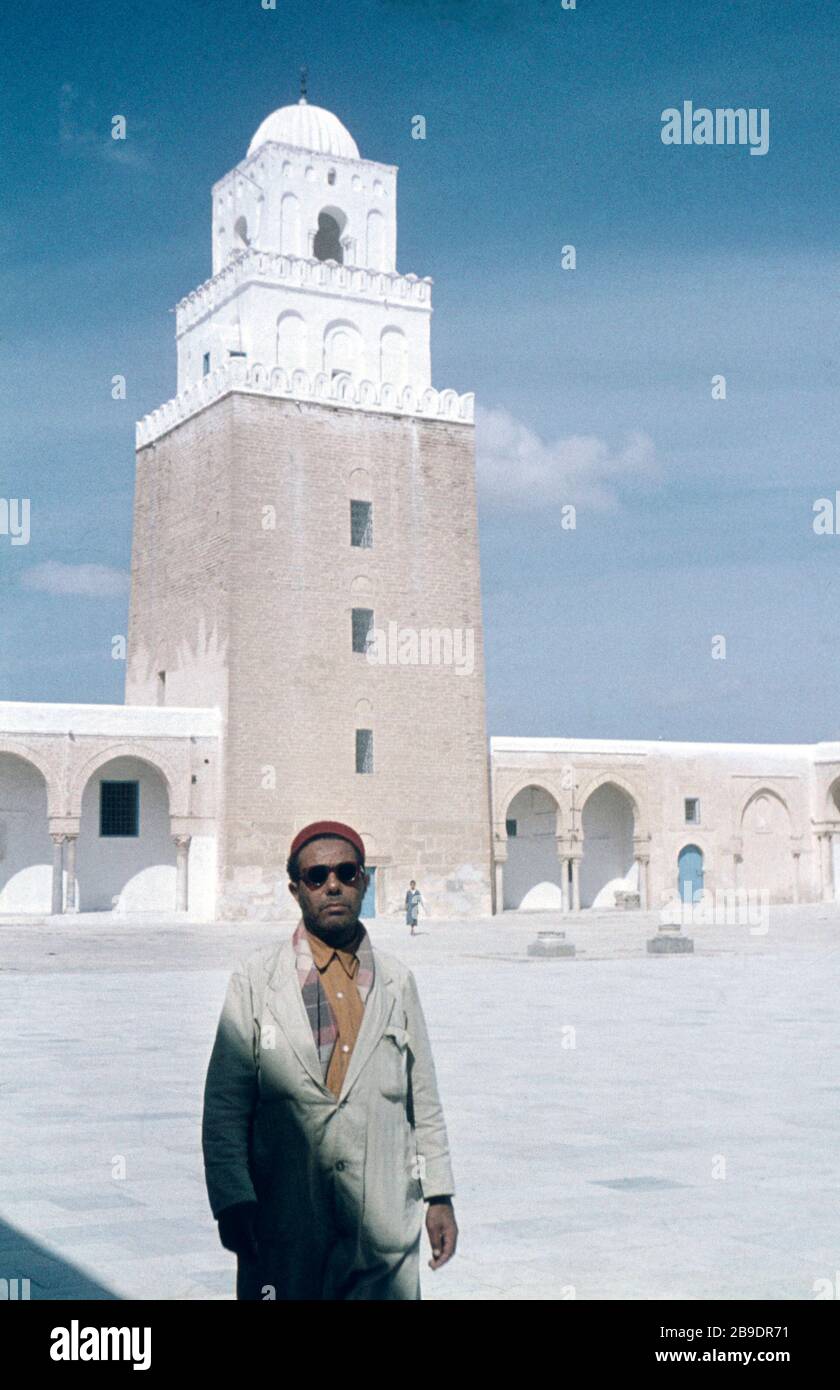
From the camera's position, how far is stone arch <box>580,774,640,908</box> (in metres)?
35.6

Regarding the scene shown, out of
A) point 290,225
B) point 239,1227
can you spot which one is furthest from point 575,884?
point 239,1227

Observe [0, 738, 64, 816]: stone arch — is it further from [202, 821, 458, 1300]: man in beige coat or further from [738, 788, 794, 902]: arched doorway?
[202, 821, 458, 1300]: man in beige coat

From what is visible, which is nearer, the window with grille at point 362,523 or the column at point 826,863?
the window with grille at point 362,523

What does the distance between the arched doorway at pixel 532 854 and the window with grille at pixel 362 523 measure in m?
6.92

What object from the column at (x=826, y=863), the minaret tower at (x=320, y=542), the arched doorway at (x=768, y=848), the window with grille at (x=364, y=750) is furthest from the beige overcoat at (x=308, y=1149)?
the column at (x=826, y=863)

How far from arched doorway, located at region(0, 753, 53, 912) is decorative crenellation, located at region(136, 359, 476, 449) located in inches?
285

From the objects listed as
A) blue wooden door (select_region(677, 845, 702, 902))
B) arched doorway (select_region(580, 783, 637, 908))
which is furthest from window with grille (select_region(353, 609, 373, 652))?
blue wooden door (select_region(677, 845, 702, 902))

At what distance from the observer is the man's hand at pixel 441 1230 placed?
135 inches

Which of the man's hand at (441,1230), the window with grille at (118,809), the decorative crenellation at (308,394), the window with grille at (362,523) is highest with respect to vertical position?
the decorative crenellation at (308,394)

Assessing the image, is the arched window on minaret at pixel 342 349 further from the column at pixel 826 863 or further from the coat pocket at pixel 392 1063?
the coat pocket at pixel 392 1063

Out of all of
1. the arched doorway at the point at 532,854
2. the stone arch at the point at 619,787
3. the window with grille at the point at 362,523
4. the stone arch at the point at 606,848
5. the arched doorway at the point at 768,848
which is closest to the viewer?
the window with grille at the point at 362,523

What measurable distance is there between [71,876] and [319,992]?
25.7 meters

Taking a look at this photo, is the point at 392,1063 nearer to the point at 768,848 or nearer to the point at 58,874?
the point at 58,874
